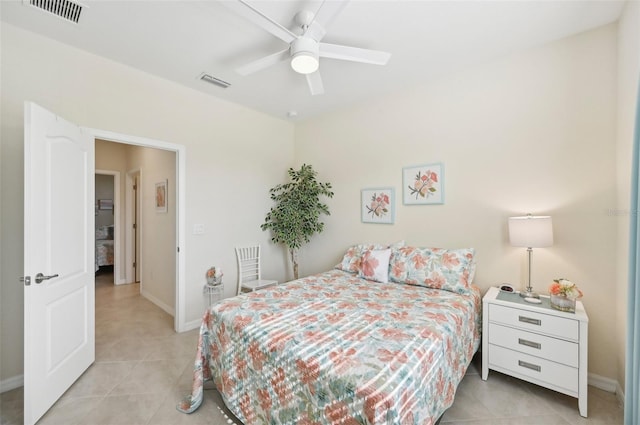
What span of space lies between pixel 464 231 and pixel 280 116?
3.00 metres

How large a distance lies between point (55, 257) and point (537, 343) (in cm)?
356

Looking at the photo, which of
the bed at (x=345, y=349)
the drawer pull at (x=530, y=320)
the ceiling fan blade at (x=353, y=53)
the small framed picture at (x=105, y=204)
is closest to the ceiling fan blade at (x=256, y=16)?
the ceiling fan blade at (x=353, y=53)

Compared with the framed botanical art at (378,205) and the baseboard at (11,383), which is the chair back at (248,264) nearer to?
the framed botanical art at (378,205)

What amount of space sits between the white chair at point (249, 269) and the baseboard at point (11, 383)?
78.0 inches

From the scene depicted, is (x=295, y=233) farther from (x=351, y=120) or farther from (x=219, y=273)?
(x=351, y=120)

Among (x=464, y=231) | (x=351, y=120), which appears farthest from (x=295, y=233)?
(x=464, y=231)

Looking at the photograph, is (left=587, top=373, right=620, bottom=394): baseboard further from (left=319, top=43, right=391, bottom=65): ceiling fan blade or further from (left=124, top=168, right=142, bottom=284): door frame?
(left=124, top=168, right=142, bottom=284): door frame

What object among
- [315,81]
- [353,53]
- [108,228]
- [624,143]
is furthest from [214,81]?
[108,228]

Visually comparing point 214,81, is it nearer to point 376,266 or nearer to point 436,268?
point 376,266

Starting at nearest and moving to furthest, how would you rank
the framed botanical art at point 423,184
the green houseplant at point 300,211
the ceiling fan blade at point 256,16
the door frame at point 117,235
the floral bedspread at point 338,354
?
the floral bedspread at point 338,354
the ceiling fan blade at point 256,16
the framed botanical art at point 423,184
the green houseplant at point 300,211
the door frame at point 117,235

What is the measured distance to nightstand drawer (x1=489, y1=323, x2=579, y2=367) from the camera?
181cm

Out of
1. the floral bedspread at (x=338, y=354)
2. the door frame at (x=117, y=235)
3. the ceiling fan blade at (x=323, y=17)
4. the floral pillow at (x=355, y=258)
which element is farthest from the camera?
the door frame at (x=117, y=235)

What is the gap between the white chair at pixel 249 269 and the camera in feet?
11.7

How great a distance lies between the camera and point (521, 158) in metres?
2.41
